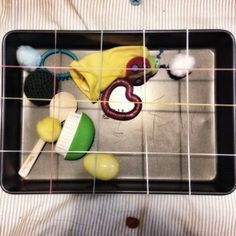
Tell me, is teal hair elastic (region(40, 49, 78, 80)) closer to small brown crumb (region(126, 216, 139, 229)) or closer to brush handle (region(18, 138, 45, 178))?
brush handle (region(18, 138, 45, 178))

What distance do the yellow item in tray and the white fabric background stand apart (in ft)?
0.18

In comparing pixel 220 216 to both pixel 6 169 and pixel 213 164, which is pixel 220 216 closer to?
pixel 213 164

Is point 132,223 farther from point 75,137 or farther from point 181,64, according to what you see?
point 181,64

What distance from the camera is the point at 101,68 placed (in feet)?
2.68

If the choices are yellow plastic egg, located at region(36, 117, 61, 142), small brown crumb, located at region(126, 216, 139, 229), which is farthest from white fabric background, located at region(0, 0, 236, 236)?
yellow plastic egg, located at region(36, 117, 61, 142)

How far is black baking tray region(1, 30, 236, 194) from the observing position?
812 millimetres

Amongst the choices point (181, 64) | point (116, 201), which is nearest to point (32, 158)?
point (116, 201)

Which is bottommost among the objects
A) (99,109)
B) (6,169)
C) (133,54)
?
(6,169)

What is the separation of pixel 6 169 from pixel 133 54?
38 cm

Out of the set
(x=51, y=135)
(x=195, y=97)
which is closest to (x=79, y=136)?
(x=51, y=135)

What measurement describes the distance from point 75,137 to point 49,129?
0.20 feet

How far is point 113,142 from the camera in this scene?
853 millimetres

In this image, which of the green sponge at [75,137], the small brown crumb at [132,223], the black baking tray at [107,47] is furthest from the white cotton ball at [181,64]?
the small brown crumb at [132,223]

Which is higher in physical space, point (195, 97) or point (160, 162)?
point (195, 97)
